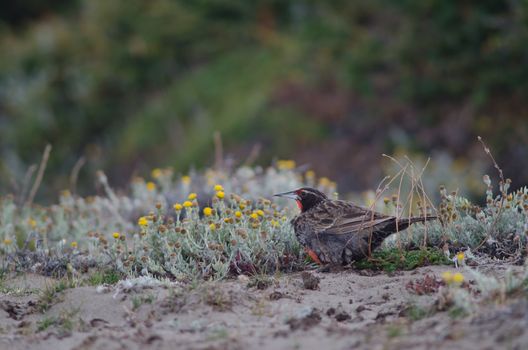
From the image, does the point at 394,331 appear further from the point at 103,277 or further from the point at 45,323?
the point at 103,277

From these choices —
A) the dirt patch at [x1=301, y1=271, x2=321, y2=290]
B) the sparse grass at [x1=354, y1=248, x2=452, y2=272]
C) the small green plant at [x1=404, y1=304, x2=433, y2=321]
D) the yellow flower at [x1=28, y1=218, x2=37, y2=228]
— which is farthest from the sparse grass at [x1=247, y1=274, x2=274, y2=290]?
the yellow flower at [x1=28, y1=218, x2=37, y2=228]

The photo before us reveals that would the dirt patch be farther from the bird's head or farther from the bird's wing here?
the bird's head

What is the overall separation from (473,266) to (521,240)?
19.1 inches

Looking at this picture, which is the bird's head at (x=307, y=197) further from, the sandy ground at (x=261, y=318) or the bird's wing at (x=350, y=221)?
the sandy ground at (x=261, y=318)

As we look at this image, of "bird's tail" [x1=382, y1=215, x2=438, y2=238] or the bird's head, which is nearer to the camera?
"bird's tail" [x1=382, y1=215, x2=438, y2=238]

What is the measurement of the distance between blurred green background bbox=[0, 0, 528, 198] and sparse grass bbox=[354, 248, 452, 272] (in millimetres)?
5310

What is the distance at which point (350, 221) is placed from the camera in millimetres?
7098

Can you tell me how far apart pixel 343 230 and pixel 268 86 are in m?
11.3

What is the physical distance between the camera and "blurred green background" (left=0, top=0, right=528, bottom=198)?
14.7 metres

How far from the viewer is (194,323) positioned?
18.2 ft

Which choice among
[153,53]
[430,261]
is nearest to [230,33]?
[153,53]

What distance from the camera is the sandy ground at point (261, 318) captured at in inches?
195

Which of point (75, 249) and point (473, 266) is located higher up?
point (75, 249)

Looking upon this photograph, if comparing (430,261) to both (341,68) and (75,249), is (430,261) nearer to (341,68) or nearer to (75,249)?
(75,249)
